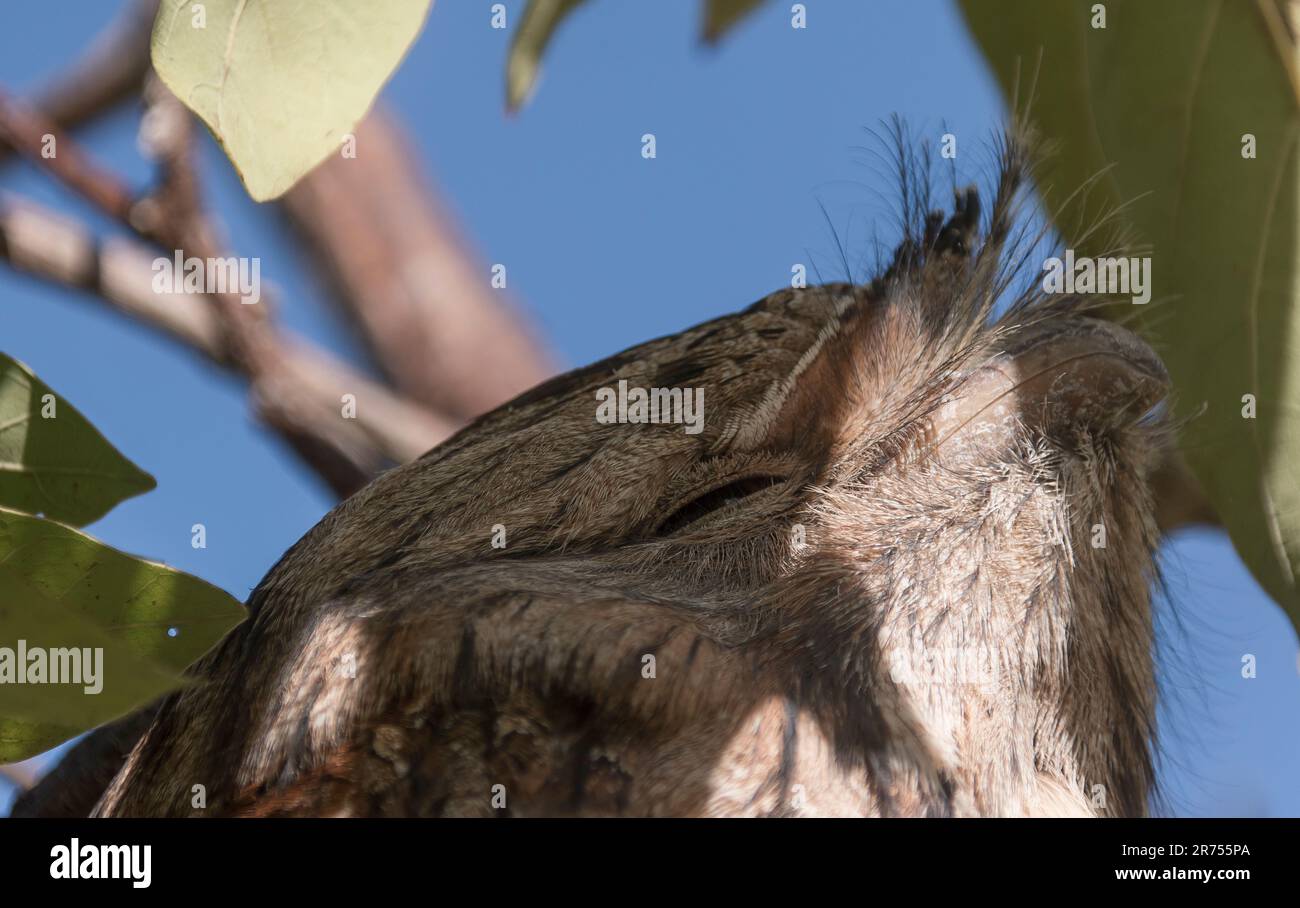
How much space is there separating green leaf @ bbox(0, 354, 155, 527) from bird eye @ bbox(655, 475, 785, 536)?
3.11 ft

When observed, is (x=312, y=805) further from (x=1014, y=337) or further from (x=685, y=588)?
(x=1014, y=337)

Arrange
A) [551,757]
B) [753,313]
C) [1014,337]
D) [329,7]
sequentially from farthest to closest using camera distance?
[753,313]
[1014,337]
[551,757]
[329,7]

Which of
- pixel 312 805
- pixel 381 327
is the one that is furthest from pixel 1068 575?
pixel 381 327

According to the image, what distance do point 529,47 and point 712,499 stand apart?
994 millimetres

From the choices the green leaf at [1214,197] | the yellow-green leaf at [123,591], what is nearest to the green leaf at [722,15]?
the green leaf at [1214,197]

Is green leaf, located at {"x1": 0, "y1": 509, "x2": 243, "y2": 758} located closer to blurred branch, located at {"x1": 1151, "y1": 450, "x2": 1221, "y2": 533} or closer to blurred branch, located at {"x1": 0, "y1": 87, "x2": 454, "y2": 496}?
blurred branch, located at {"x1": 1151, "y1": 450, "x2": 1221, "y2": 533}

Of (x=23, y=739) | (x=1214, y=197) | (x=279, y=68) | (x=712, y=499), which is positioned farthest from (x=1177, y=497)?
(x=23, y=739)

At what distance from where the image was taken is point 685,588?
7.74 ft

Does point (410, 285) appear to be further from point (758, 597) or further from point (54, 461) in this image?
point (54, 461)

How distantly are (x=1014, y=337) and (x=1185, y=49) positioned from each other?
1.88ft

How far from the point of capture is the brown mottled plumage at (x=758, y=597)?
1.93m

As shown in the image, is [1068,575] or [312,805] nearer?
[312,805]

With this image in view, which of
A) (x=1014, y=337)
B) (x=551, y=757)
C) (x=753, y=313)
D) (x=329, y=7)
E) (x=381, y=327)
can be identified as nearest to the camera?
(x=329, y=7)
